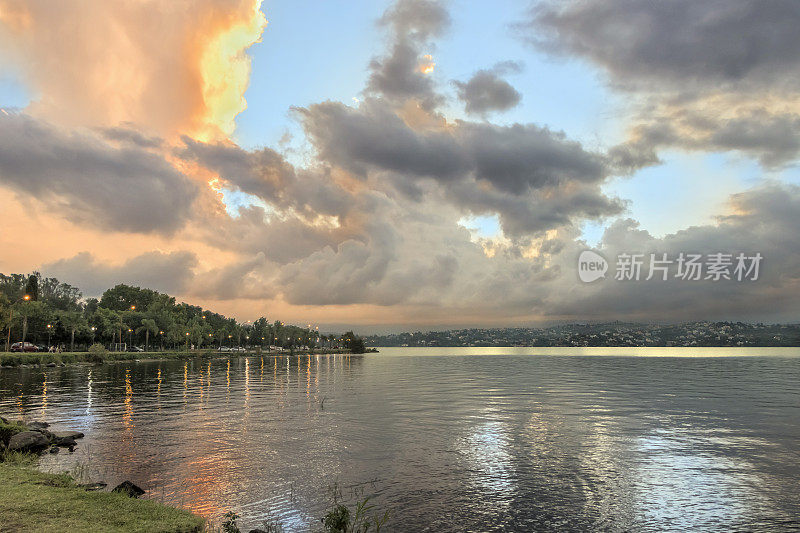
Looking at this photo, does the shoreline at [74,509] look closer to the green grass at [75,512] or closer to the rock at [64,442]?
the green grass at [75,512]

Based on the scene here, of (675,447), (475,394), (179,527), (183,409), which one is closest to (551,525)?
(179,527)

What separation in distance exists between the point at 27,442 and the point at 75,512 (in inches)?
767

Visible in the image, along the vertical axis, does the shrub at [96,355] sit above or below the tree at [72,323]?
below

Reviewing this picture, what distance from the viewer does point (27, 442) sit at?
32.1 m

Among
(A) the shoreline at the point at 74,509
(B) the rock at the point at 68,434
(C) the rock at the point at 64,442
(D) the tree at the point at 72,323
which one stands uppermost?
(D) the tree at the point at 72,323

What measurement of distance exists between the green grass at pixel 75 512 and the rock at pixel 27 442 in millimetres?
12256

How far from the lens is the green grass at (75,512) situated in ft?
52.7

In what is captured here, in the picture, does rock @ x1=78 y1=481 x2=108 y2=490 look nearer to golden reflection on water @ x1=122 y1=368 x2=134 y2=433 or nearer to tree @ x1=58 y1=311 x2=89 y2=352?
golden reflection on water @ x1=122 y1=368 x2=134 y2=433

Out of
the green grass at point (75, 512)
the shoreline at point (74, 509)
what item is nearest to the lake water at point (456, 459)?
the shoreline at point (74, 509)

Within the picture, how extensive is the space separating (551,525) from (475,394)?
5972 cm

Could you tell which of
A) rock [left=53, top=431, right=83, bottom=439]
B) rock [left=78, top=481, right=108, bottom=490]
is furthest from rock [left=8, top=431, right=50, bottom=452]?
rock [left=78, top=481, right=108, bottom=490]

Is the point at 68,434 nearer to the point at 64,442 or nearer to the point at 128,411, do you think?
the point at 64,442

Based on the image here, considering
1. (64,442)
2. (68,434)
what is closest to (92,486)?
(64,442)

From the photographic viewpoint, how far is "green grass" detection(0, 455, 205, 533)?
1608 centimetres
